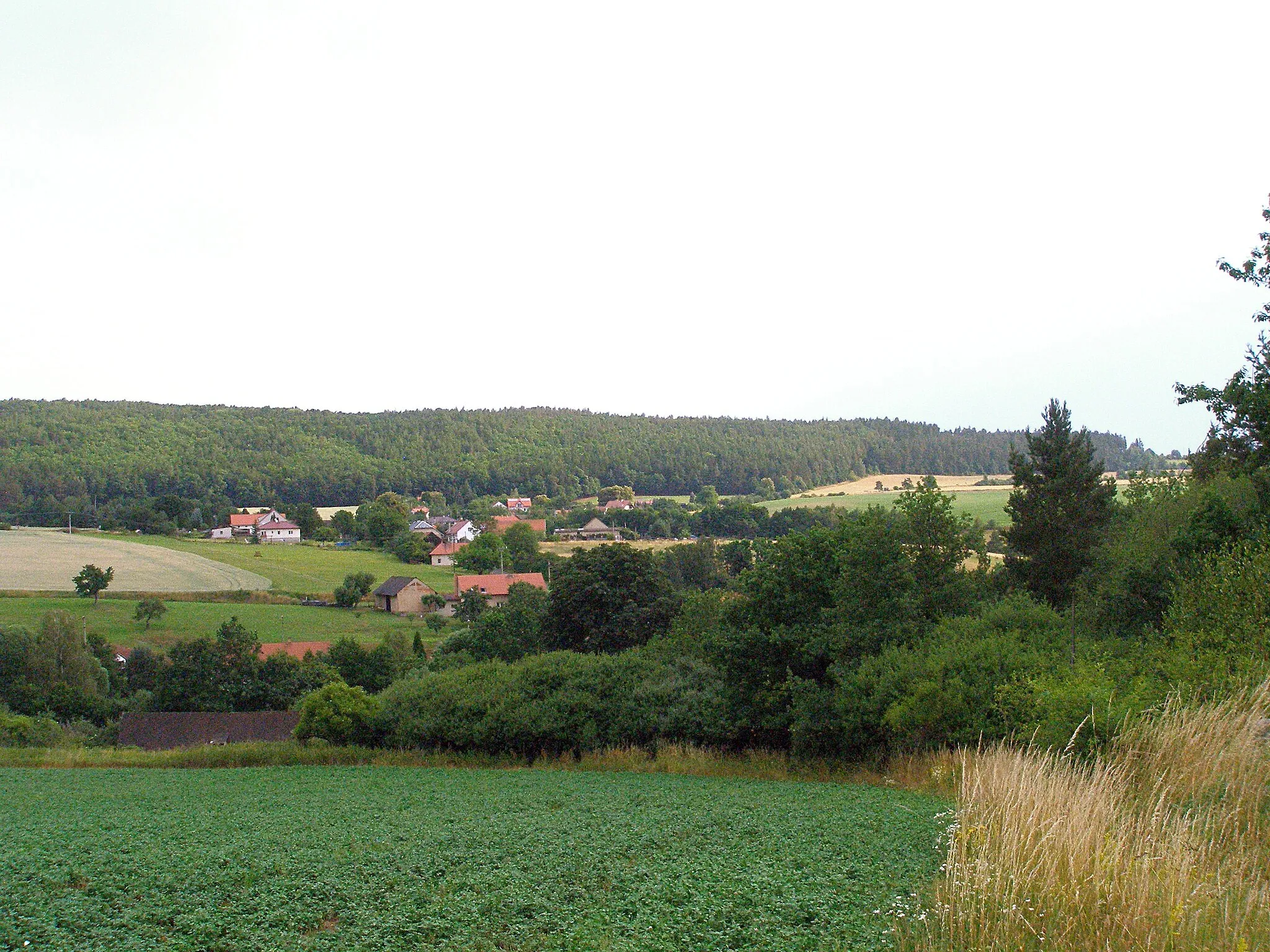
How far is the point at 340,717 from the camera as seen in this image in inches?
966

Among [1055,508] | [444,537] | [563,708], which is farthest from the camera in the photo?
[444,537]

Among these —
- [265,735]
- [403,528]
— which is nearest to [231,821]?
[265,735]

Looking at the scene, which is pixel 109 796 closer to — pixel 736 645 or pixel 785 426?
pixel 736 645

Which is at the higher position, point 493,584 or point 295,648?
point 493,584

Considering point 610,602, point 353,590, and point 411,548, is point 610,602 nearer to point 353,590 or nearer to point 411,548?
point 353,590

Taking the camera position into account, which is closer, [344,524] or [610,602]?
[610,602]

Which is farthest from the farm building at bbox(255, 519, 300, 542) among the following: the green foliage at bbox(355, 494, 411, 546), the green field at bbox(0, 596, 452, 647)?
the green field at bbox(0, 596, 452, 647)

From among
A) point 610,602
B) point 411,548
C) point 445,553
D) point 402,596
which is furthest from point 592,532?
point 610,602

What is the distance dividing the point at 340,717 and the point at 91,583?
43.2 meters

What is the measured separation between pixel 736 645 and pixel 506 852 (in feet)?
47.2

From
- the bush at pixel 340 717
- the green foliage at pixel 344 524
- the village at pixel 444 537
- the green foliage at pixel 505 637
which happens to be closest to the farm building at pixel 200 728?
the green foliage at pixel 505 637

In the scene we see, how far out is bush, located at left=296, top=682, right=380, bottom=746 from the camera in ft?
80.3

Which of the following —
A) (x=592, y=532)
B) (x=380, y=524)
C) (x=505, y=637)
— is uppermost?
(x=380, y=524)

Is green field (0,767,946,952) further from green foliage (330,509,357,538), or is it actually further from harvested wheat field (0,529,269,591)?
green foliage (330,509,357,538)
